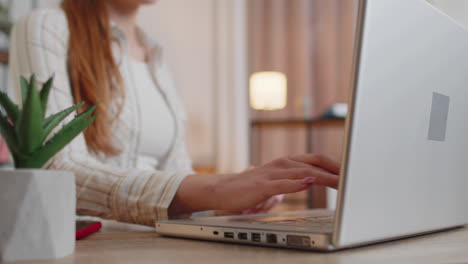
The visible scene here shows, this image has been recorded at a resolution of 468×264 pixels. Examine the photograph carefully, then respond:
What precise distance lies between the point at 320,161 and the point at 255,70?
129 inches

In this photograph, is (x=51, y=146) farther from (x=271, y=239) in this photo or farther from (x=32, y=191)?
(x=271, y=239)

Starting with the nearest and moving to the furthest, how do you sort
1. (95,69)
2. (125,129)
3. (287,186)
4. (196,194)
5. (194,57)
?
(287,186) < (196,194) < (95,69) < (125,129) < (194,57)

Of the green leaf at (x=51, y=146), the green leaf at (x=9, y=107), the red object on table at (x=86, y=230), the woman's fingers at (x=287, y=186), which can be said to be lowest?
the red object on table at (x=86, y=230)

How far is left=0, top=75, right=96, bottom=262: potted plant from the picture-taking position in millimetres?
387

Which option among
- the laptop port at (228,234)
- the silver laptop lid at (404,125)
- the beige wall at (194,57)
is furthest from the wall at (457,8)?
the laptop port at (228,234)

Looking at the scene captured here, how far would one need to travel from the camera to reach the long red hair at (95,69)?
38.3 inches

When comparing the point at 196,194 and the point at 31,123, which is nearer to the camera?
the point at 31,123

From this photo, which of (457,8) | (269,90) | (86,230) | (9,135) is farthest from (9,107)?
(269,90)

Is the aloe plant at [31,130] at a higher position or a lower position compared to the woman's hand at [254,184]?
higher

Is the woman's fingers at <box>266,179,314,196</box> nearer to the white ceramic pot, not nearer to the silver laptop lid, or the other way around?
the silver laptop lid

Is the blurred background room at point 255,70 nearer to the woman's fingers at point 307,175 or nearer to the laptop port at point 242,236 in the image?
the woman's fingers at point 307,175

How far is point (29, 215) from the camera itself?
391 mm

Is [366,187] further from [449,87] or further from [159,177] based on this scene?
[159,177]

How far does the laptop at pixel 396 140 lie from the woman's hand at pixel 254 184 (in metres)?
0.05
